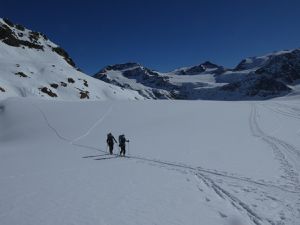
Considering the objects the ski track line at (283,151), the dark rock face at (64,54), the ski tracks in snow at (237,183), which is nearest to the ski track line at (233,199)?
the ski tracks in snow at (237,183)

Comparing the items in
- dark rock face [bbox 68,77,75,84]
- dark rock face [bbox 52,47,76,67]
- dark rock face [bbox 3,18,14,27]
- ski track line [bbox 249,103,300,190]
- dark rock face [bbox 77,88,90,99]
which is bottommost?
ski track line [bbox 249,103,300,190]

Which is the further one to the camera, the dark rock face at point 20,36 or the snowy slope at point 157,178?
the dark rock face at point 20,36

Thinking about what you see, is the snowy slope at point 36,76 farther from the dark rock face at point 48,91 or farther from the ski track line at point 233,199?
the ski track line at point 233,199

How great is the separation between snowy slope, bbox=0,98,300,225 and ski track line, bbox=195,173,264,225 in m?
0.03

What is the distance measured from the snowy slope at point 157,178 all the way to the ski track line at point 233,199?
0.03 m

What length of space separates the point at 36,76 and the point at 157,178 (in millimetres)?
78083

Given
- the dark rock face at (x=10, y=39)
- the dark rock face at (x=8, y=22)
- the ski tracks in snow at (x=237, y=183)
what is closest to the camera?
the ski tracks in snow at (x=237, y=183)

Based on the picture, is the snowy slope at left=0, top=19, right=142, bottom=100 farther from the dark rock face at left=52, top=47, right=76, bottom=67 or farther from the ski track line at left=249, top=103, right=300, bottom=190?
the ski track line at left=249, top=103, right=300, bottom=190

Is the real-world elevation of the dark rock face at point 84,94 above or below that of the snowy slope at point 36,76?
below

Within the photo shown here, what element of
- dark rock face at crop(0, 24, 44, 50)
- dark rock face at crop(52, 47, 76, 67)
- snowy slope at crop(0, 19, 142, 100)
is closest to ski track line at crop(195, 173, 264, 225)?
snowy slope at crop(0, 19, 142, 100)

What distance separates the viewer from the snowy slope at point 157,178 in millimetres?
9648

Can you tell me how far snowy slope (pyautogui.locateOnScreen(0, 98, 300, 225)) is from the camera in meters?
9.65

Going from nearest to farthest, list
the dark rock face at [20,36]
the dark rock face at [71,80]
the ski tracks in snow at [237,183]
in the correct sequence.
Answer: the ski tracks in snow at [237,183]
the dark rock face at [71,80]
the dark rock face at [20,36]

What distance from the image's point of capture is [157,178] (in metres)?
14.4
